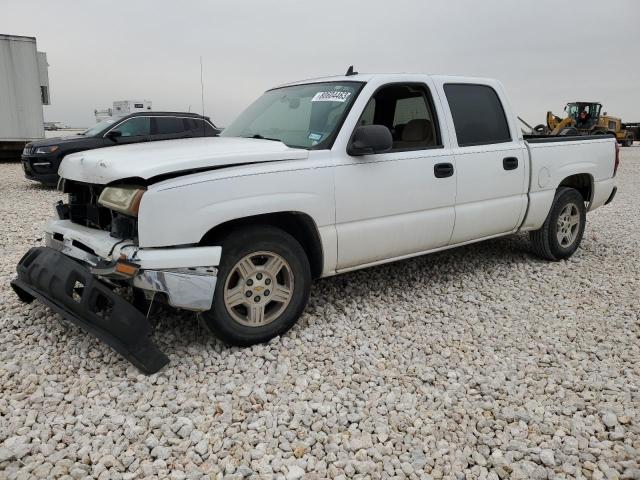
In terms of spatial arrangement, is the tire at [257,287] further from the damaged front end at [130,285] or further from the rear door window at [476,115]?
the rear door window at [476,115]

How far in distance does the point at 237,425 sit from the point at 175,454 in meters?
0.35

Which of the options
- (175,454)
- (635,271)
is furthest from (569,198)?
(175,454)

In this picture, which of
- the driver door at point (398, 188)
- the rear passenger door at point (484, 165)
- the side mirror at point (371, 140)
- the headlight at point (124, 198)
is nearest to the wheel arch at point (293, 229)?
the driver door at point (398, 188)

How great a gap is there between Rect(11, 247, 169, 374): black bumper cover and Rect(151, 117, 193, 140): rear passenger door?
836 cm

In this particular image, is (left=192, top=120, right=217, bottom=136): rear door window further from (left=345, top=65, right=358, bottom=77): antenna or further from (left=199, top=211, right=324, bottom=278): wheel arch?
(left=199, top=211, right=324, bottom=278): wheel arch

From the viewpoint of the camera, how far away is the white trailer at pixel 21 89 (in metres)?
14.2

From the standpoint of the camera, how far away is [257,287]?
3.43 meters

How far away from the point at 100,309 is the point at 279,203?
135 cm

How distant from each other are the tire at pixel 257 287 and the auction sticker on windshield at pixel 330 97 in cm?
122

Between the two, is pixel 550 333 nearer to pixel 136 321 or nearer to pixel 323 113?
pixel 323 113

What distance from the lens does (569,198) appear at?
18.5ft

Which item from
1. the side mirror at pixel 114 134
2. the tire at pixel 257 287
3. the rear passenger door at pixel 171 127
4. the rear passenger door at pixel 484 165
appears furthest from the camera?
the rear passenger door at pixel 171 127

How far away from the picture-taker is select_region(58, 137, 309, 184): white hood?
3.04 m

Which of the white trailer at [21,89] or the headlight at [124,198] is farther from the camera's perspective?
the white trailer at [21,89]
